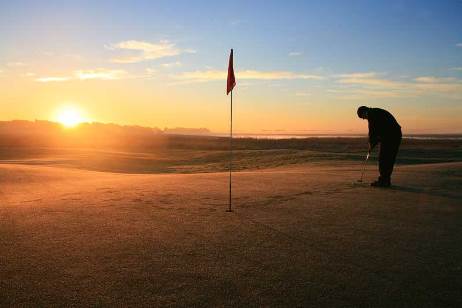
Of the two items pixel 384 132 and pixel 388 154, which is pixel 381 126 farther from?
pixel 388 154

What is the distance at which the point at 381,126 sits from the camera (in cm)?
991

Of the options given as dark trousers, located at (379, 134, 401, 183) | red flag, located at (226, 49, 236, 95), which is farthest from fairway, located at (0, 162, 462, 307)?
red flag, located at (226, 49, 236, 95)

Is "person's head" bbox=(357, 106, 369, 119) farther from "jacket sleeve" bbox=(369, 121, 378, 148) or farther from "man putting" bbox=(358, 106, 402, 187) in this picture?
"jacket sleeve" bbox=(369, 121, 378, 148)

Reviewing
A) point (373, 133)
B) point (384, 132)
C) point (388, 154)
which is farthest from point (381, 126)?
point (388, 154)

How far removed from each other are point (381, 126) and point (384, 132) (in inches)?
7.1

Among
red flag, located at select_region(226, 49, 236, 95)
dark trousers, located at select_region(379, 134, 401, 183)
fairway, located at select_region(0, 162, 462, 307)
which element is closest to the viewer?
fairway, located at select_region(0, 162, 462, 307)

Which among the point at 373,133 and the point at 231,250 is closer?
the point at 231,250

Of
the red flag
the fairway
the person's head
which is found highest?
the red flag

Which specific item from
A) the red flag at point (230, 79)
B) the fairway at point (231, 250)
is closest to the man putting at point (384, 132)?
the fairway at point (231, 250)

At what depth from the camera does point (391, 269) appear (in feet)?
13.2

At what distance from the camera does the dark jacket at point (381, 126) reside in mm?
9875

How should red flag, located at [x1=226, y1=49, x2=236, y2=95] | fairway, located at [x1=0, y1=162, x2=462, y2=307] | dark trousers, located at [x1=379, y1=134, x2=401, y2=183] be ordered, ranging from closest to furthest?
fairway, located at [x1=0, y1=162, x2=462, y2=307], red flag, located at [x1=226, y1=49, x2=236, y2=95], dark trousers, located at [x1=379, y1=134, x2=401, y2=183]

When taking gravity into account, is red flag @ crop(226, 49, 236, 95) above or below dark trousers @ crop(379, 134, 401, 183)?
above

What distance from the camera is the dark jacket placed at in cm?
988
